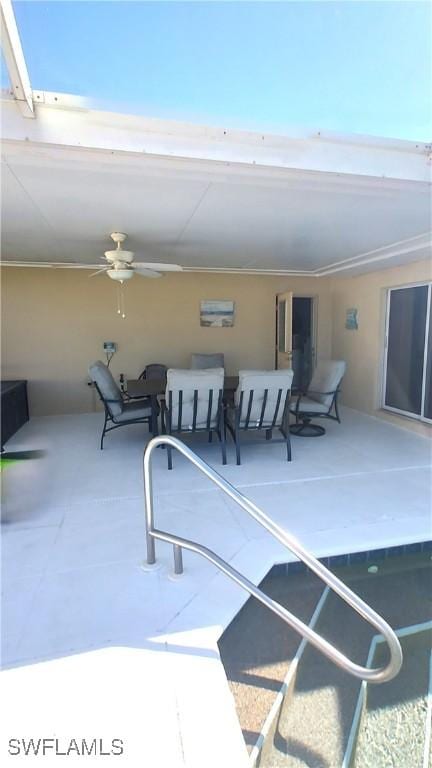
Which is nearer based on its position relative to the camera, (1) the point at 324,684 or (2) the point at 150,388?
(1) the point at 324,684

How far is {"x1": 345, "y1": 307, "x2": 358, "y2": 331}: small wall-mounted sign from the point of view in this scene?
629 centimetres

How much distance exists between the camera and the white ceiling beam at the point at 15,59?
4.66ft

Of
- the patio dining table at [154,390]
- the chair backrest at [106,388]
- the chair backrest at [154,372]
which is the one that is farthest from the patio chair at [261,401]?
the chair backrest at [154,372]

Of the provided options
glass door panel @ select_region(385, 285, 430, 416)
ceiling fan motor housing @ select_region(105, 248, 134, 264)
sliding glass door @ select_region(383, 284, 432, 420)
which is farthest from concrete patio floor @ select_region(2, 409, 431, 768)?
ceiling fan motor housing @ select_region(105, 248, 134, 264)

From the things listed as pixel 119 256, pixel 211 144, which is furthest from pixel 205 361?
pixel 211 144

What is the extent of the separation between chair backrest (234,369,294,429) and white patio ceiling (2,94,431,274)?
1.45 metres

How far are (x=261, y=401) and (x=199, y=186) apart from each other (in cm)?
208

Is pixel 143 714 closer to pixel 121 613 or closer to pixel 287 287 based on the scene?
pixel 121 613

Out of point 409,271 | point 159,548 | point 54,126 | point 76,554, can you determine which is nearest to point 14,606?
point 76,554

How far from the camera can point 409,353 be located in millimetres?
5258

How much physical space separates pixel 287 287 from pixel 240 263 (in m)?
1.44

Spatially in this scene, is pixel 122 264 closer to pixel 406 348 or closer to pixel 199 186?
pixel 199 186

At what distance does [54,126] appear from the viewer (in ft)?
6.20

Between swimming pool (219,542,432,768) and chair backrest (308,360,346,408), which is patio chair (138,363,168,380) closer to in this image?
chair backrest (308,360,346,408)
